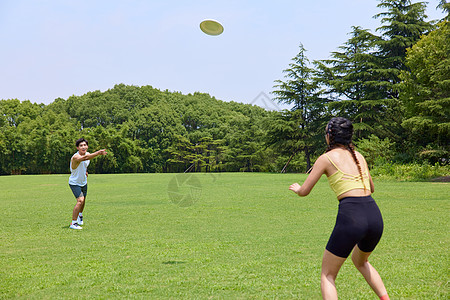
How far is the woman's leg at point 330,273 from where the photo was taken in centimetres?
329

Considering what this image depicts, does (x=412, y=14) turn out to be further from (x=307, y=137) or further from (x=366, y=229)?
(x=366, y=229)

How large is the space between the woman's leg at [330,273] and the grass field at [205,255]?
121cm

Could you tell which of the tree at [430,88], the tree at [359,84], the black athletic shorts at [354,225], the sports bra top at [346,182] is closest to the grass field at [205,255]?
the black athletic shorts at [354,225]

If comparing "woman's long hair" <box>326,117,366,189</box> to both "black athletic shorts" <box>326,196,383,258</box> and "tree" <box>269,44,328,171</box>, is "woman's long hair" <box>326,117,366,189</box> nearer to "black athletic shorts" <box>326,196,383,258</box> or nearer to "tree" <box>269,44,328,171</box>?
"black athletic shorts" <box>326,196,383,258</box>

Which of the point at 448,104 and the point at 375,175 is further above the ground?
the point at 448,104

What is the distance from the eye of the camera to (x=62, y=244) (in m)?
7.55

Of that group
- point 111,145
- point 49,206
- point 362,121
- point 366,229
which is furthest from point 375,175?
point 111,145

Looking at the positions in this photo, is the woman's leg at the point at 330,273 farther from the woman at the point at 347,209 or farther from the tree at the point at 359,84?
the tree at the point at 359,84

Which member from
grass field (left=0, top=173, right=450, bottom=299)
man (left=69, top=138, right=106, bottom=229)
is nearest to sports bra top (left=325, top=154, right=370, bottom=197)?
grass field (left=0, top=173, right=450, bottom=299)

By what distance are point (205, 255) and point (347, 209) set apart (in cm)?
371

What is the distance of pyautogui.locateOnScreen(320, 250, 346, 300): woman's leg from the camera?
3290 mm

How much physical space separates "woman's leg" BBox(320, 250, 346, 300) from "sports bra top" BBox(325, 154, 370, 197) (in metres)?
0.56

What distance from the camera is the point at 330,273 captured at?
3348 mm

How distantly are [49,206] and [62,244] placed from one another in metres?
7.69
